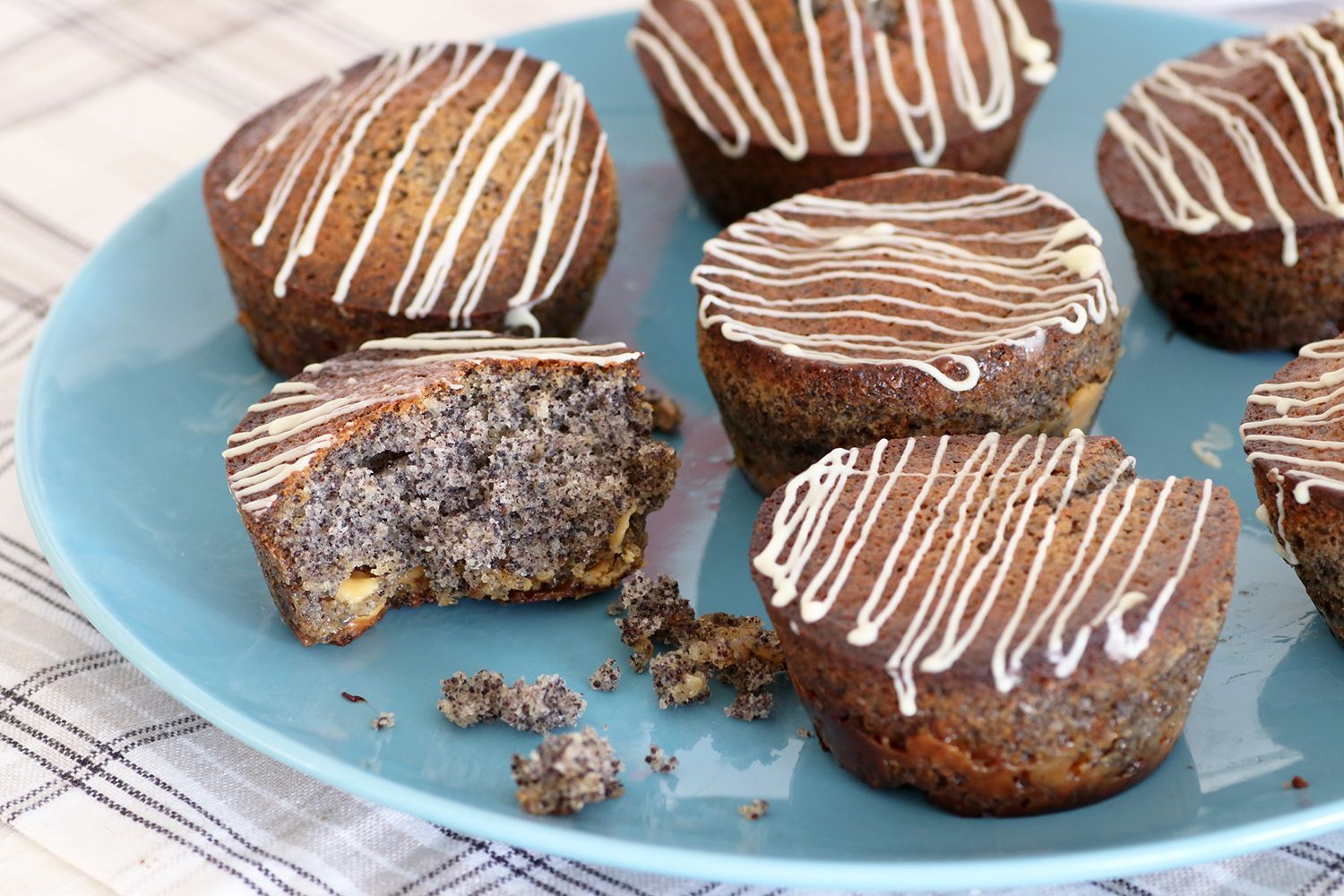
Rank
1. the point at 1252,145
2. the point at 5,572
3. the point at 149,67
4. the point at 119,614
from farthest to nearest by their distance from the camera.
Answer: the point at 149,67 → the point at 1252,145 → the point at 5,572 → the point at 119,614

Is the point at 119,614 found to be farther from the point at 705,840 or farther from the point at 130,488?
the point at 705,840

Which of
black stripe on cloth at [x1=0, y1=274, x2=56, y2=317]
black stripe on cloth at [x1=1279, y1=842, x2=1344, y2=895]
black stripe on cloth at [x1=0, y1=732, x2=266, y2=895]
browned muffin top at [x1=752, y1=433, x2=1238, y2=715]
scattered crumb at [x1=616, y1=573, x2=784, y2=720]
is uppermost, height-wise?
browned muffin top at [x1=752, y1=433, x2=1238, y2=715]

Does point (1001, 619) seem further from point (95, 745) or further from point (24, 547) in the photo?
point (24, 547)

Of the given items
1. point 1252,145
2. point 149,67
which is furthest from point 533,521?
point 149,67

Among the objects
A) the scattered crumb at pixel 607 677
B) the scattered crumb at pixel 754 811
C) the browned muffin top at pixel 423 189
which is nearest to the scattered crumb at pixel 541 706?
the scattered crumb at pixel 607 677

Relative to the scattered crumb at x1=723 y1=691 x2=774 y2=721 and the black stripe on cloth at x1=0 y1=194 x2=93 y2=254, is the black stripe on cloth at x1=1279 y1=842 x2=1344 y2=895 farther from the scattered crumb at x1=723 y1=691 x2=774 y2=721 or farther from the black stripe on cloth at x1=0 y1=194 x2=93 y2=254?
the black stripe on cloth at x1=0 y1=194 x2=93 y2=254

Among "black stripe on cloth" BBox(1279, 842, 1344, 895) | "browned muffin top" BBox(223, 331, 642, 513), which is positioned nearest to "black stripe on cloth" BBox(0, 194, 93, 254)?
"browned muffin top" BBox(223, 331, 642, 513)
